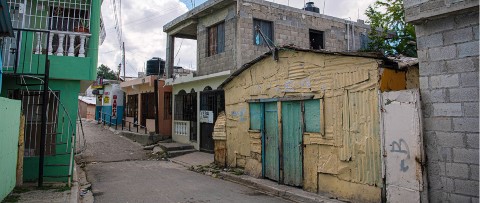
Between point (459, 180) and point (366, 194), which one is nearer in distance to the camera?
point (459, 180)

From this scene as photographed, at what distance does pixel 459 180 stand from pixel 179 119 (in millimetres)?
13255

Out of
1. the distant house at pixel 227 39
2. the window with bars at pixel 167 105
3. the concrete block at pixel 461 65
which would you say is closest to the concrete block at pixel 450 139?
the concrete block at pixel 461 65

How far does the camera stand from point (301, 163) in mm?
7703

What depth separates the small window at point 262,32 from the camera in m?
12.7

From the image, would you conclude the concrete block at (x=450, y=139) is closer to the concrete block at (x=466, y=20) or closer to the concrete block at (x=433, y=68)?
the concrete block at (x=433, y=68)

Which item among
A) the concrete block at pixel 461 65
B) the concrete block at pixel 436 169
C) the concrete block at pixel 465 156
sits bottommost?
the concrete block at pixel 436 169

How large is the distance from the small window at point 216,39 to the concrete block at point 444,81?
923 centimetres

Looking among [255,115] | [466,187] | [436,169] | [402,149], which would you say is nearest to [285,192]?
[255,115]

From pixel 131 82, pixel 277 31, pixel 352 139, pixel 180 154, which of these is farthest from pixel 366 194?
pixel 131 82

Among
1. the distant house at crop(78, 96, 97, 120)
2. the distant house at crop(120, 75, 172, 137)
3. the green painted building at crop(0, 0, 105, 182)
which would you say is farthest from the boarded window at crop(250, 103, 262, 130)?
the distant house at crop(78, 96, 97, 120)

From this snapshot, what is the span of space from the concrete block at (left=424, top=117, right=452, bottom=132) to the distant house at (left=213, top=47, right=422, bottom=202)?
0.18 meters

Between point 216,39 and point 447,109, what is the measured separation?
10262 mm

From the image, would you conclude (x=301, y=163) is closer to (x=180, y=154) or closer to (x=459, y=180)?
(x=459, y=180)

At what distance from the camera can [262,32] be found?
42.2ft
